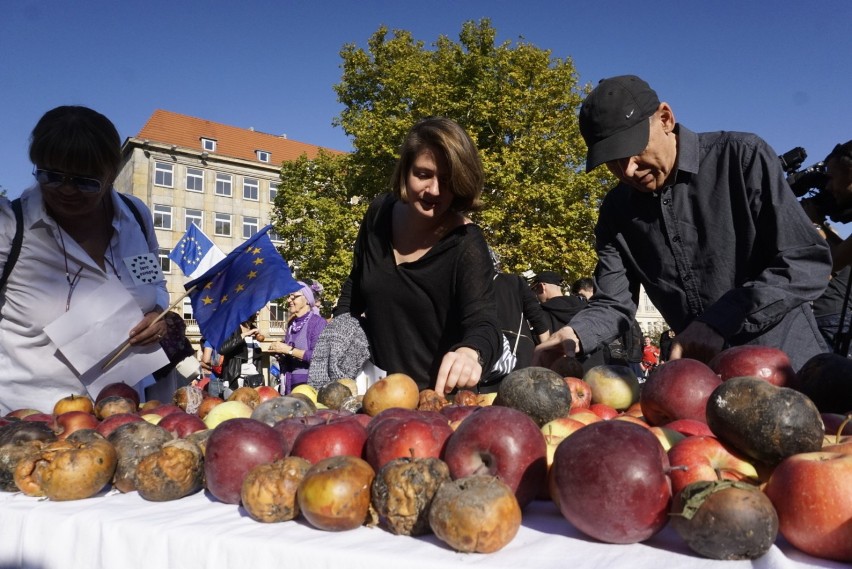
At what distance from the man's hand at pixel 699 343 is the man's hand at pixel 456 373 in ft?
2.56

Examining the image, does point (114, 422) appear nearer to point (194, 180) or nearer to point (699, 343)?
point (699, 343)

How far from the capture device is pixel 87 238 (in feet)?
10.8

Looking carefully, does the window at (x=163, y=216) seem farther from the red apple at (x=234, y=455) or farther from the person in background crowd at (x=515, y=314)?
the red apple at (x=234, y=455)

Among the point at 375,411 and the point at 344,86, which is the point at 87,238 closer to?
the point at 375,411

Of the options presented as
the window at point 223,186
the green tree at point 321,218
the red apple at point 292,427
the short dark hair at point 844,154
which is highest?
the window at point 223,186

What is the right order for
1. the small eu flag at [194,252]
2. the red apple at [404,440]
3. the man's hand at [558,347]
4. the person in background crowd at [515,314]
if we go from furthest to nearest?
the small eu flag at [194,252] < the person in background crowd at [515,314] < the man's hand at [558,347] < the red apple at [404,440]

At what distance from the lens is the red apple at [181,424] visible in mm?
2059

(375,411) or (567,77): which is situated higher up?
(567,77)

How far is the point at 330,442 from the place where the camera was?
1573 mm

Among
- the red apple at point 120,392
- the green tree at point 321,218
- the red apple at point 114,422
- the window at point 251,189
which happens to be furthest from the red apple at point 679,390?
the window at point 251,189

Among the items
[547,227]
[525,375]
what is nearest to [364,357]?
[525,375]

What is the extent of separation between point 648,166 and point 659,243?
0.42 m

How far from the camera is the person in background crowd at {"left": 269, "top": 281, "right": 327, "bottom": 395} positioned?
8672mm

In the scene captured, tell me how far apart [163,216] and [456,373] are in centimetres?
5062
